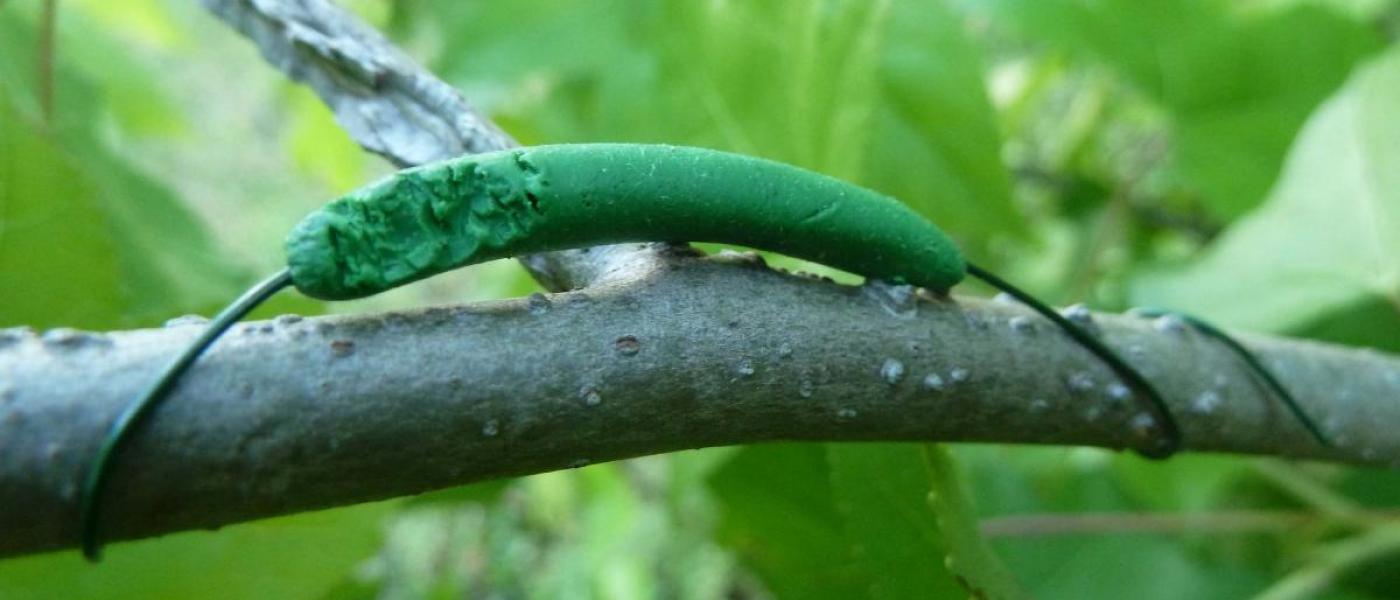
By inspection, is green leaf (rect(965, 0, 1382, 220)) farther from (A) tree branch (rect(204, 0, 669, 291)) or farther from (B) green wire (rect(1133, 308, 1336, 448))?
(A) tree branch (rect(204, 0, 669, 291))

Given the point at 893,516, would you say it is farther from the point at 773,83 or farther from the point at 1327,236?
the point at 1327,236

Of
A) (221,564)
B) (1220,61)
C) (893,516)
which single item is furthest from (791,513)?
(1220,61)

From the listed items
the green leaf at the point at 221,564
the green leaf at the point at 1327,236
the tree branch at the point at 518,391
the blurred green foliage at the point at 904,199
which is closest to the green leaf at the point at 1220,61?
the blurred green foliage at the point at 904,199

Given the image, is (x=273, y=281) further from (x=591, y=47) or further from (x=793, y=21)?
(x=591, y=47)

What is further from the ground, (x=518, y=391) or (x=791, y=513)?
(x=518, y=391)

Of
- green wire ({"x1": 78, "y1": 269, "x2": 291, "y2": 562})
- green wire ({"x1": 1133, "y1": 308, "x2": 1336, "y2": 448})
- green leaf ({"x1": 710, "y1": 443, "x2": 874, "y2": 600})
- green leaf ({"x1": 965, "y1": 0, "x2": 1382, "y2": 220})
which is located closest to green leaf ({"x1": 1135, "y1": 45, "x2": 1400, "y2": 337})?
green leaf ({"x1": 965, "y1": 0, "x2": 1382, "y2": 220})

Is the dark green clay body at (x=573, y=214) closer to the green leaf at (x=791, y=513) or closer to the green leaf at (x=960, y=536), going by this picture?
the green leaf at (x=960, y=536)

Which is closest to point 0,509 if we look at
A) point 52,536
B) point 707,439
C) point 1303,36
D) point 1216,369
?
point 52,536
